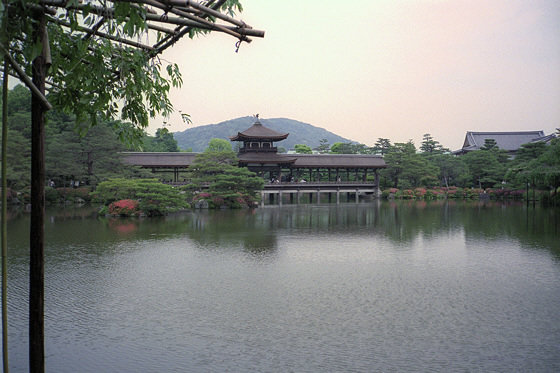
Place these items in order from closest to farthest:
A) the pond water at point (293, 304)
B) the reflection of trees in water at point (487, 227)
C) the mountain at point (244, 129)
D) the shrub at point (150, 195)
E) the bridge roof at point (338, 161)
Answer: the pond water at point (293, 304), the reflection of trees in water at point (487, 227), the shrub at point (150, 195), the bridge roof at point (338, 161), the mountain at point (244, 129)

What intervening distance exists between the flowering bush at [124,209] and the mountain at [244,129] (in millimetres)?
107037

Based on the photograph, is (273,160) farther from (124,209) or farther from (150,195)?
(124,209)

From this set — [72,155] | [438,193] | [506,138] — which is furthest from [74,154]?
[506,138]

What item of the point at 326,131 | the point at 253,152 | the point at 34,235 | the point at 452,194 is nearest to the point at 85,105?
the point at 34,235

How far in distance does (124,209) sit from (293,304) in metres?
15.2

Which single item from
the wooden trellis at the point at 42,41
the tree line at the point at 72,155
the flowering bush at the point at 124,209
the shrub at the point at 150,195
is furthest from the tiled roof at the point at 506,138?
the wooden trellis at the point at 42,41

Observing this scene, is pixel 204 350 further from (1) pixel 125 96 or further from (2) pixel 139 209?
(2) pixel 139 209

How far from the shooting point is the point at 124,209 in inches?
793

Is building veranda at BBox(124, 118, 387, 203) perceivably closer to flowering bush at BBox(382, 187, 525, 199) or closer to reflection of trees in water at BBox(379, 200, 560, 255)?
flowering bush at BBox(382, 187, 525, 199)

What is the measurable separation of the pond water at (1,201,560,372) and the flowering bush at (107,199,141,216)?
22.0 feet

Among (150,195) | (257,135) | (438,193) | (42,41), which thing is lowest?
(438,193)

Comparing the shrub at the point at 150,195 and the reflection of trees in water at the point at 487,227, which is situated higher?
the shrub at the point at 150,195

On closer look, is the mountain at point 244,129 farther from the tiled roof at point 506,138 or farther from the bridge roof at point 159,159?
the bridge roof at point 159,159

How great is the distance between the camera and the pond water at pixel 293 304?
16.6ft
